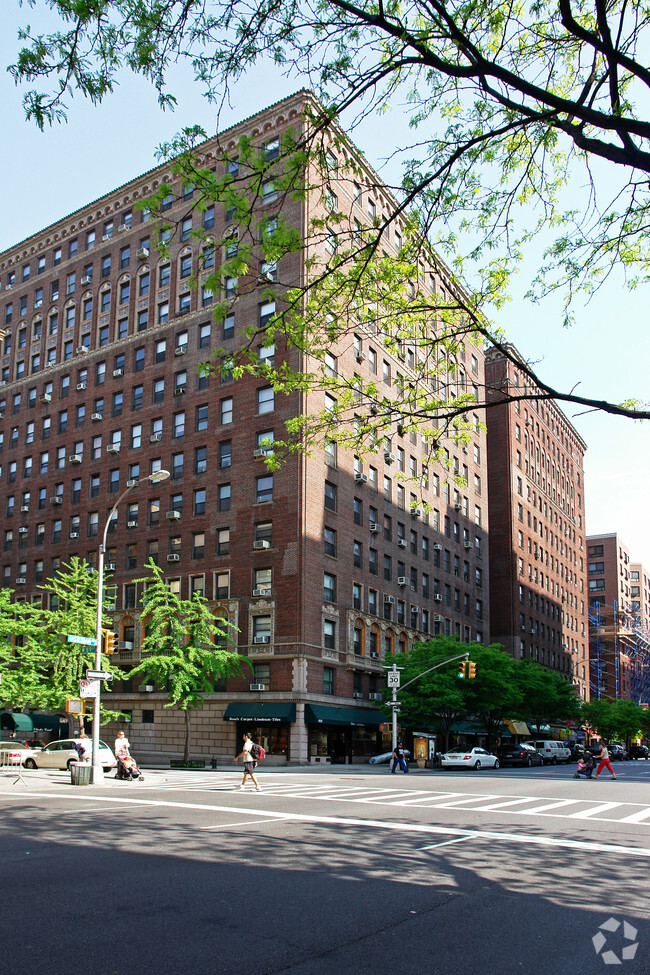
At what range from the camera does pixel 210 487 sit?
49562 mm

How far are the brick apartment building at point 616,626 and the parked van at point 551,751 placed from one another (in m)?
72.5

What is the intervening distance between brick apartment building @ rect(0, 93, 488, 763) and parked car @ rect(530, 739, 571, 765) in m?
11.0

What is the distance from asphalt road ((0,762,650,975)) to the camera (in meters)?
6.47

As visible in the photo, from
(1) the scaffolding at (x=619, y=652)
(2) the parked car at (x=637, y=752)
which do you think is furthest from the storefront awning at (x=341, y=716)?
(1) the scaffolding at (x=619, y=652)

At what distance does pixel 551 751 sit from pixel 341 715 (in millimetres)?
20750

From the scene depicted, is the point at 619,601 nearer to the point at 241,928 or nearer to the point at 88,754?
the point at 88,754

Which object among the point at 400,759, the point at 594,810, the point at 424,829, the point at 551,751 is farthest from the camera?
the point at 551,751

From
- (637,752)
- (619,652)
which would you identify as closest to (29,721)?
(637,752)

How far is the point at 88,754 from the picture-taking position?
2738 centimetres

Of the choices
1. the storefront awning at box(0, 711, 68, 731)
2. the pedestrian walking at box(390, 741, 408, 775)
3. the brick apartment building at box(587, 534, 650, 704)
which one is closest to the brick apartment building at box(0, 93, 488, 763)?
the storefront awning at box(0, 711, 68, 731)

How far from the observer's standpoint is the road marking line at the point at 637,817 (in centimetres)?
1661

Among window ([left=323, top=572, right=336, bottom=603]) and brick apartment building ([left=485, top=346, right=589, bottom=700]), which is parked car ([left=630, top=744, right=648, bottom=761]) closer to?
brick apartment building ([left=485, top=346, right=589, bottom=700])

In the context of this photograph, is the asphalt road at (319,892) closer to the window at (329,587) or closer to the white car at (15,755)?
the white car at (15,755)

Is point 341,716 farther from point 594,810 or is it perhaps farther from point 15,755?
point 594,810
